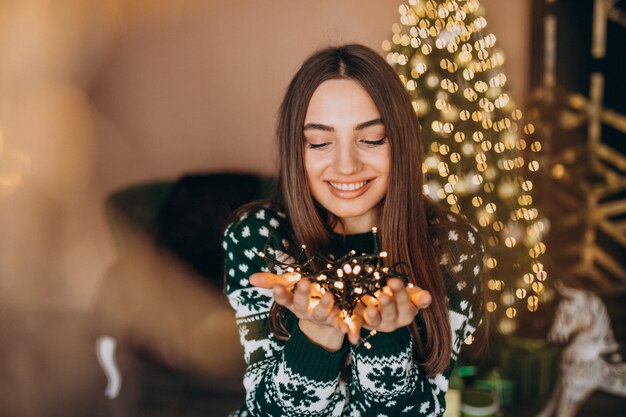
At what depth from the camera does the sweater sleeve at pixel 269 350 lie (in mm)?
970

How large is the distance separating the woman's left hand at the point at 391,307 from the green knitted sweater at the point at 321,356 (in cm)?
13

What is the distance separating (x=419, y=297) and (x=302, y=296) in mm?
194

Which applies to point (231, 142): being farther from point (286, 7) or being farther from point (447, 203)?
point (447, 203)

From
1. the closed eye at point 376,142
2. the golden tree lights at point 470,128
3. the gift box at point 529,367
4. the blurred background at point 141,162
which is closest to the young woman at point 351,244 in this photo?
the closed eye at point 376,142

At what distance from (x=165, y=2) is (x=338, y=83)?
148cm

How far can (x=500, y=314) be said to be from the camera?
1949mm

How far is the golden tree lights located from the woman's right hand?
82 cm

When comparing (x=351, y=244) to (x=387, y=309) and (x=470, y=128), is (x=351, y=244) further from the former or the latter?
(x=470, y=128)

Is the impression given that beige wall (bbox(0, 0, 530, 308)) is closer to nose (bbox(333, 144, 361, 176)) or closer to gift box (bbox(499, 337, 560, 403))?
nose (bbox(333, 144, 361, 176))

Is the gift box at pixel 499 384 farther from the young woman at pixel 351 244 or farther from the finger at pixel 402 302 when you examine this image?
the finger at pixel 402 302

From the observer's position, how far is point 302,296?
31.5 inches

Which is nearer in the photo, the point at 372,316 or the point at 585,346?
the point at 372,316

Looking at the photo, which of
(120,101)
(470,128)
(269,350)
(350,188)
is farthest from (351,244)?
(120,101)

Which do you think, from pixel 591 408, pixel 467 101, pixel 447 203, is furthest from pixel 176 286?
pixel 591 408
